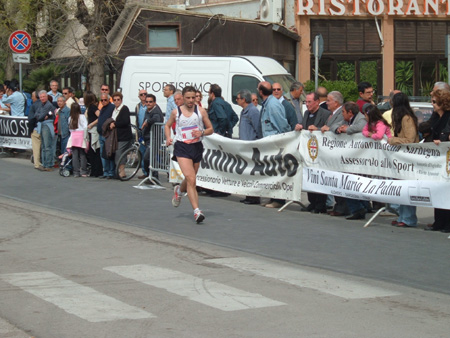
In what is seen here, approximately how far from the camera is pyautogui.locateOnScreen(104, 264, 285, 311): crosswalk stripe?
750 centimetres

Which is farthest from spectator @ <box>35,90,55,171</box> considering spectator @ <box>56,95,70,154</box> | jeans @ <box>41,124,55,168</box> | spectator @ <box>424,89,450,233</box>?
spectator @ <box>424,89,450,233</box>

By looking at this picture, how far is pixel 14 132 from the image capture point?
23.3 m

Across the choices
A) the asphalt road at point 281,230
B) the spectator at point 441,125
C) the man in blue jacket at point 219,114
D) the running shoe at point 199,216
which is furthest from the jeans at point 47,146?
the spectator at point 441,125

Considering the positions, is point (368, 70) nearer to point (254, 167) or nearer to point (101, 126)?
point (101, 126)

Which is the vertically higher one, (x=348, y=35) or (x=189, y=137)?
(x=348, y=35)

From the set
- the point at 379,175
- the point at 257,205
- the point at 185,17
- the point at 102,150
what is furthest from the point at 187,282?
the point at 185,17

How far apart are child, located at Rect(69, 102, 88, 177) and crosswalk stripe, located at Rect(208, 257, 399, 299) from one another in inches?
378

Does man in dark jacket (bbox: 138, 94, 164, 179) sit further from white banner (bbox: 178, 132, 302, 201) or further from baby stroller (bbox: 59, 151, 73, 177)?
baby stroller (bbox: 59, 151, 73, 177)

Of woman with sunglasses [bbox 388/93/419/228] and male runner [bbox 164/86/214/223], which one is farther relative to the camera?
male runner [bbox 164/86/214/223]

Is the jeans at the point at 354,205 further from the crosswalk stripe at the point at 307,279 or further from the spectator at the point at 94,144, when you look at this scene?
the spectator at the point at 94,144

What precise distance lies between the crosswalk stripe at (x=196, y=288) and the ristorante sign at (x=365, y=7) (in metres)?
24.1

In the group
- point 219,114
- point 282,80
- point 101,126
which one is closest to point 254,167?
point 219,114

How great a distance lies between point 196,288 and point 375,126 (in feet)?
16.8

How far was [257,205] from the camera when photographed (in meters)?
14.6
